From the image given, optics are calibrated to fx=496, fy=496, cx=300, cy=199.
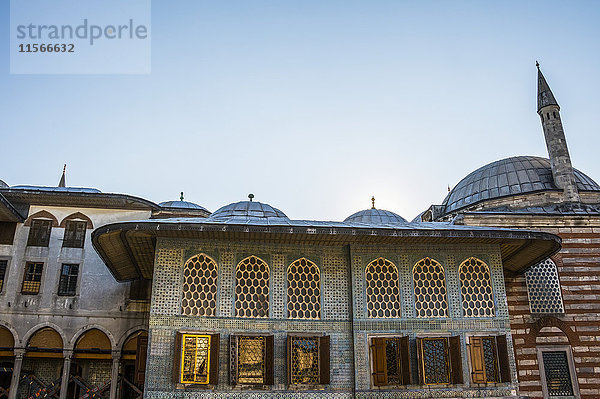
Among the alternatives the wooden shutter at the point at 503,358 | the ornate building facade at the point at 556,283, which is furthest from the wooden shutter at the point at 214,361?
the ornate building facade at the point at 556,283

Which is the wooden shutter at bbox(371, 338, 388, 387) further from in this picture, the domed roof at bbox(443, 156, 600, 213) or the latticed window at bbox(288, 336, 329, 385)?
the domed roof at bbox(443, 156, 600, 213)

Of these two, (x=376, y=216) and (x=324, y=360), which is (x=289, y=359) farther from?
(x=376, y=216)

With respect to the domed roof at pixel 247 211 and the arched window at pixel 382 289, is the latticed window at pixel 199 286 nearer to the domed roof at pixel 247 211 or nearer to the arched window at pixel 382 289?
the arched window at pixel 382 289

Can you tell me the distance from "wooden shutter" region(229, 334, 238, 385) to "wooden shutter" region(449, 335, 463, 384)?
204 inches

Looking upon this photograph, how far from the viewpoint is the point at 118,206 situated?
1914cm

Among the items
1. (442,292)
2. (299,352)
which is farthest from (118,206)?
(442,292)

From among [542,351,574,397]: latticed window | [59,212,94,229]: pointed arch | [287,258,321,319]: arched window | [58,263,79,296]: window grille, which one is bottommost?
[542,351,574,397]: latticed window

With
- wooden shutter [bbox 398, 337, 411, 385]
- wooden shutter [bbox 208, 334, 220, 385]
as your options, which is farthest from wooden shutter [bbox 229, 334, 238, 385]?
wooden shutter [bbox 398, 337, 411, 385]

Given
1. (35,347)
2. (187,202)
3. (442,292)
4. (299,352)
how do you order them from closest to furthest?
(299,352)
(442,292)
(35,347)
(187,202)

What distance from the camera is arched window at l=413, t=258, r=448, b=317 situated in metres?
12.6

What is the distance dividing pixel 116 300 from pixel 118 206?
3.58 meters

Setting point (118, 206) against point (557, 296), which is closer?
point (557, 296)

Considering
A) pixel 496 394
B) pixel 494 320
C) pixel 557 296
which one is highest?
pixel 557 296

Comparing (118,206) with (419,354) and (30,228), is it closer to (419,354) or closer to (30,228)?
(30,228)
